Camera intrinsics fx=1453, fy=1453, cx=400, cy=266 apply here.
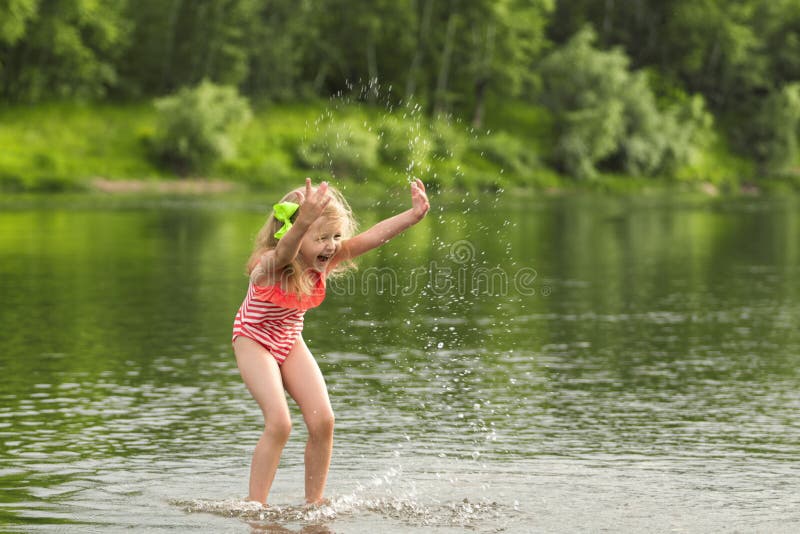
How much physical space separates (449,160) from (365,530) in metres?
70.7

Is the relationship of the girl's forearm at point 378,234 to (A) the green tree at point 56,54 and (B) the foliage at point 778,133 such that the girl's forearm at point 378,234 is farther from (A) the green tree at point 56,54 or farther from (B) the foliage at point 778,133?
(B) the foliage at point 778,133

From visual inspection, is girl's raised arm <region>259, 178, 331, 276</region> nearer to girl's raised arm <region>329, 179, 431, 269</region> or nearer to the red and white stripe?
the red and white stripe

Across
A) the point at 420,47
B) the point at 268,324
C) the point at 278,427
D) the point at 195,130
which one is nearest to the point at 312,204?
the point at 268,324

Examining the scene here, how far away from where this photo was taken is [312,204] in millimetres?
7820

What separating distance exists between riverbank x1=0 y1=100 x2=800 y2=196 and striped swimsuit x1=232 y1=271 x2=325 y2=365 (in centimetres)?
5289

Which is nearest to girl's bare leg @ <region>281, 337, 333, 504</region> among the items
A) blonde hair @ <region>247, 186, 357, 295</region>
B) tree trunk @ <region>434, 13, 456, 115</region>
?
blonde hair @ <region>247, 186, 357, 295</region>

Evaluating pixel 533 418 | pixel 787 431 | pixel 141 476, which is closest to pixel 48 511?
pixel 141 476

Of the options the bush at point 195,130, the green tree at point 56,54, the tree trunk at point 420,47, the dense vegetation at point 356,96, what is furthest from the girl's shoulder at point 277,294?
the tree trunk at point 420,47

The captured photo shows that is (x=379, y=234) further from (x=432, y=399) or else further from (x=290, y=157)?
(x=290, y=157)

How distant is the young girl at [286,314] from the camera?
8445mm

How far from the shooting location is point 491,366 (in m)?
15.4

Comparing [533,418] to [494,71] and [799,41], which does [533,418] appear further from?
[799,41]

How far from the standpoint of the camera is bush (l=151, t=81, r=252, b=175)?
235ft

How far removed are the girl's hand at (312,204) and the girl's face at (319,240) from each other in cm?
58
